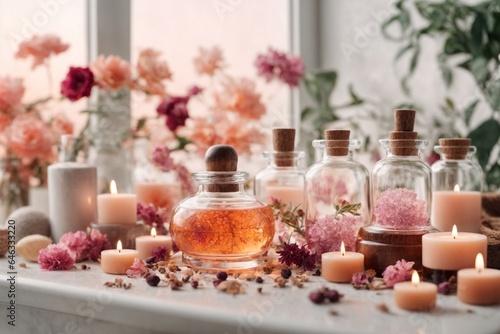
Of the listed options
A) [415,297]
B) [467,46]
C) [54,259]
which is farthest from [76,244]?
[467,46]

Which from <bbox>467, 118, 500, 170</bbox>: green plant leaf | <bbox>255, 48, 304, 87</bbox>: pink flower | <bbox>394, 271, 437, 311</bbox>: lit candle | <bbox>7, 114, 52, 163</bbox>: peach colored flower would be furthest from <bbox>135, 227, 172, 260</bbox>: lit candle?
<bbox>467, 118, 500, 170</bbox>: green plant leaf

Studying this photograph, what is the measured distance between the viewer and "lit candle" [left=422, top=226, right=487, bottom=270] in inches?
37.9

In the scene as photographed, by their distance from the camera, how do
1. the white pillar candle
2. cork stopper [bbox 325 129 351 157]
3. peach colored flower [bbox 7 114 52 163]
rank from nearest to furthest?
1. cork stopper [bbox 325 129 351 157]
2. the white pillar candle
3. peach colored flower [bbox 7 114 52 163]

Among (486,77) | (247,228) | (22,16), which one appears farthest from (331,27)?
(247,228)

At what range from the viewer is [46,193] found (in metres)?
1.54

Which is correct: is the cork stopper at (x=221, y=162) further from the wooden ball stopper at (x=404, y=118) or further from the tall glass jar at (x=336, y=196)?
the wooden ball stopper at (x=404, y=118)

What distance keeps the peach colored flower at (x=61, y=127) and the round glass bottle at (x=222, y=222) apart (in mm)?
486

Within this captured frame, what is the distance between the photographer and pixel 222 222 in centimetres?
108

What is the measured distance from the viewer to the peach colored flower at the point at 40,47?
4.82 feet

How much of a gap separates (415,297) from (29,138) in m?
0.90

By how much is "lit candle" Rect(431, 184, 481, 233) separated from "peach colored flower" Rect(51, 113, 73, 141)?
792mm

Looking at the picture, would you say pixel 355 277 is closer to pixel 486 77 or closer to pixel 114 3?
pixel 114 3

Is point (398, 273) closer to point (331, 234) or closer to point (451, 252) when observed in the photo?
point (451, 252)

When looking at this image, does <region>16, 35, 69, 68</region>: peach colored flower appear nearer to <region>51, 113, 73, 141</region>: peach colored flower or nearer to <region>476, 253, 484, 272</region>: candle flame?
<region>51, 113, 73, 141</region>: peach colored flower
